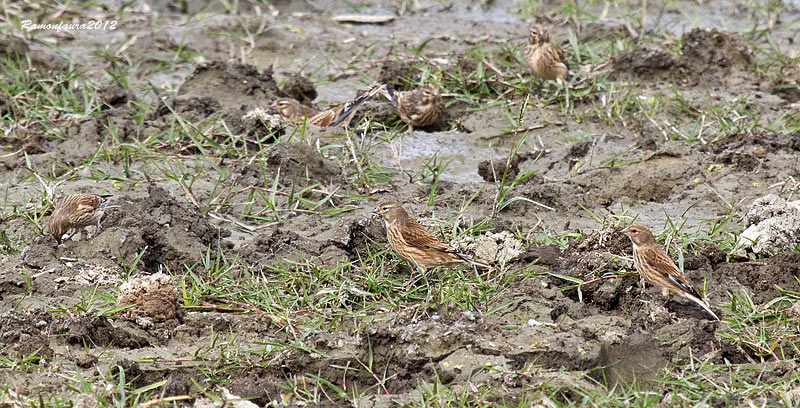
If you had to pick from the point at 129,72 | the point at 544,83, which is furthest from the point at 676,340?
the point at 129,72

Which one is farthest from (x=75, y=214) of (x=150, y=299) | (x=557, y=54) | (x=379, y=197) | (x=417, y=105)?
(x=557, y=54)

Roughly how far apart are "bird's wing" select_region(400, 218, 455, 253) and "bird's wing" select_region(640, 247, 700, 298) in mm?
1263

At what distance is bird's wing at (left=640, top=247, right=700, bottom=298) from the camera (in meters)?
6.20

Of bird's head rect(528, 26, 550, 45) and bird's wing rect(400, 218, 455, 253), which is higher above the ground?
bird's wing rect(400, 218, 455, 253)

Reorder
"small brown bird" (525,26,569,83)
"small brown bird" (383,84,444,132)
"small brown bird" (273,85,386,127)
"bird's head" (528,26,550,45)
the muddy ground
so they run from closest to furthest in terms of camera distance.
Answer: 1. the muddy ground
2. "small brown bird" (273,85,386,127)
3. "small brown bird" (383,84,444,132)
4. "small brown bird" (525,26,569,83)
5. "bird's head" (528,26,550,45)

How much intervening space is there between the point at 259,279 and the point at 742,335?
3.06 meters

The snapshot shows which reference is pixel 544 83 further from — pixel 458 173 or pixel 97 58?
pixel 97 58

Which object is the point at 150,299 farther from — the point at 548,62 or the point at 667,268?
the point at 548,62

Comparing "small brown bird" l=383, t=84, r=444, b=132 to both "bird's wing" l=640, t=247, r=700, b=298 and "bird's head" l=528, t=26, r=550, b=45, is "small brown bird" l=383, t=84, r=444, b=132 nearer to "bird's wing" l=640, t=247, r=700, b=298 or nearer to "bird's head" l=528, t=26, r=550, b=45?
"bird's head" l=528, t=26, r=550, b=45

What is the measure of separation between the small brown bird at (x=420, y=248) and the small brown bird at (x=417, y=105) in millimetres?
2785

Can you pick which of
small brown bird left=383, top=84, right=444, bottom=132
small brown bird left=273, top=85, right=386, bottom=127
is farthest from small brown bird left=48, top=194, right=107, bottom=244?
small brown bird left=383, top=84, right=444, bottom=132

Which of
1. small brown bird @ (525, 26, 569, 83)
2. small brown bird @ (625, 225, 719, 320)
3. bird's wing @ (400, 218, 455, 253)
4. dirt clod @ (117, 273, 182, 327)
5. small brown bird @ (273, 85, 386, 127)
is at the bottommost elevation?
small brown bird @ (273, 85, 386, 127)

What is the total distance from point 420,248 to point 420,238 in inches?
3.3

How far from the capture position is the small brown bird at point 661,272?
20.3ft
